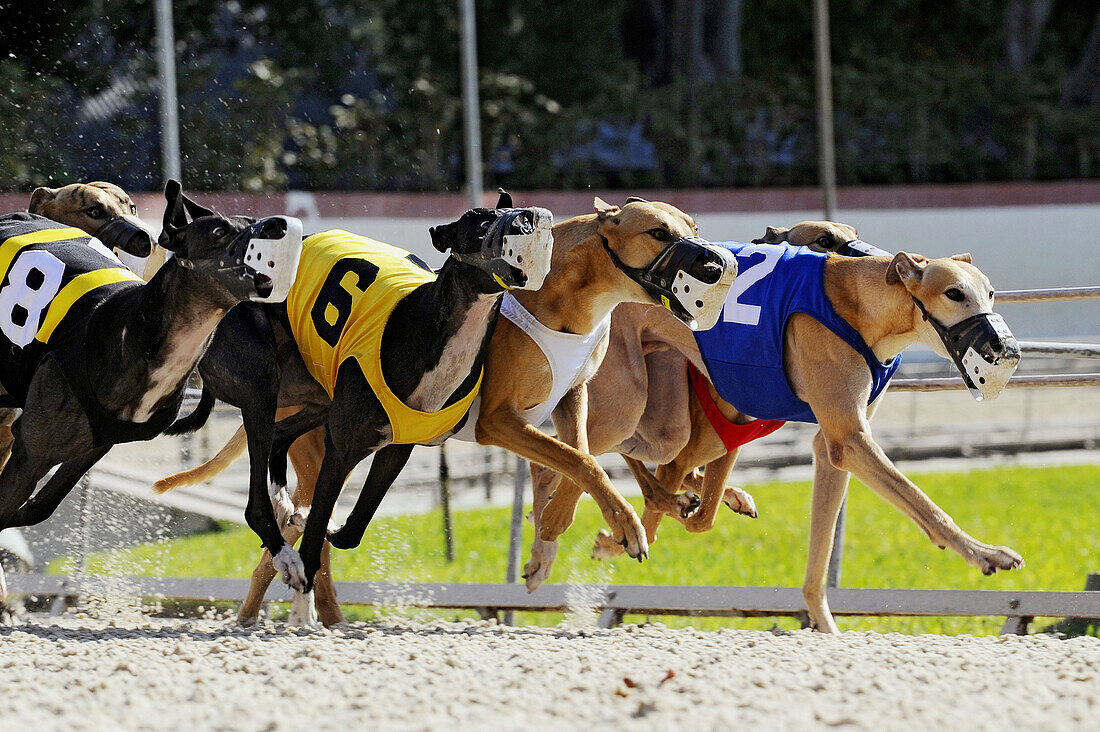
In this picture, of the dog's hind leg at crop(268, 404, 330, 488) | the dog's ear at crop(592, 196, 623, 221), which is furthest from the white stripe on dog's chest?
the dog's hind leg at crop(268, 404, 330, 488)

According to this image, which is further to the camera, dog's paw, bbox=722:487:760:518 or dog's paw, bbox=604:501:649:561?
dog's paw, bbox=722:487:760:518

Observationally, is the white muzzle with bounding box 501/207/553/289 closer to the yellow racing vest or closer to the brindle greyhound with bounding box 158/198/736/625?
the brindle greyhound with bounding box 158/198/736/625

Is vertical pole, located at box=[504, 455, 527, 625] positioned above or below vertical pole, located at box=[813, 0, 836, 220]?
below

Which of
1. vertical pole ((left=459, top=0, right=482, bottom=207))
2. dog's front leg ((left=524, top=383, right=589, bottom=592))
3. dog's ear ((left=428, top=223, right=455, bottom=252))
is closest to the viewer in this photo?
dog's ear ((left=428, top=223, right=455, bottom=252))

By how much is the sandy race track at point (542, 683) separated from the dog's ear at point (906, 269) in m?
1.27

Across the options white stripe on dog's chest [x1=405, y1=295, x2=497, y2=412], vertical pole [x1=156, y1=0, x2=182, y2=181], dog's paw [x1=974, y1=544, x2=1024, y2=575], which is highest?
vertical pole [x1=156, y1=0, x2=182, y2=181]

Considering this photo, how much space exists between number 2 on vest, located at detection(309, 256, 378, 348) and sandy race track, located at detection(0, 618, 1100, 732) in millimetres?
1095

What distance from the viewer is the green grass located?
7.01 metres

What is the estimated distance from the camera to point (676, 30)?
65.9 ft

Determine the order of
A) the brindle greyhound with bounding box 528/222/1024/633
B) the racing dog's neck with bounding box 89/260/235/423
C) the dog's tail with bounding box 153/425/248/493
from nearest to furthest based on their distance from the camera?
the racing dog's neck with bounding box 89/260/235/423 → the brindle greyhound with bounding box 528/222/1024/633 → the dog's tail with bounding box 153/425/248/493

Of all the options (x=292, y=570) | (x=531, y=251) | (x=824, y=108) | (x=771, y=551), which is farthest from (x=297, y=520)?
(x=824, y=108)

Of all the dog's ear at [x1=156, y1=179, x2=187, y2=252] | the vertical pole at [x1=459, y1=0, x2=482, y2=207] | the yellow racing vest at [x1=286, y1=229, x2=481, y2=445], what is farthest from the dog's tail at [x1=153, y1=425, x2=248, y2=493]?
the vertical pole at [x1=459, y1=0, x2=482, y2=207]

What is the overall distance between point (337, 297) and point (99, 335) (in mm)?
824

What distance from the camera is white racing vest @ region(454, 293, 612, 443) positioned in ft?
14.8
